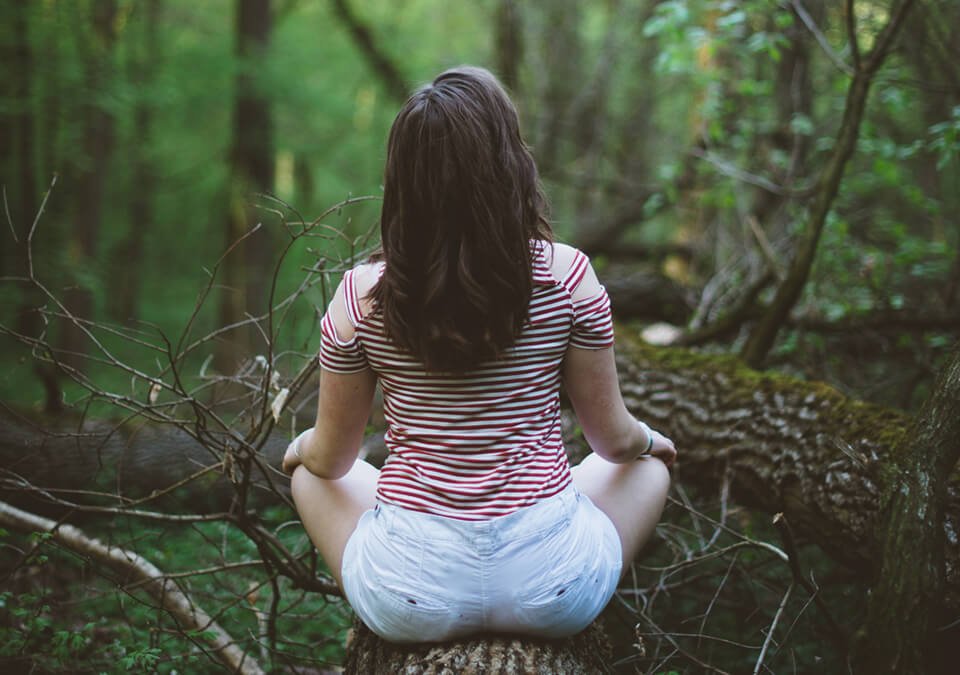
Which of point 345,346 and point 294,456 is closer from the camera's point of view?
point 345,346

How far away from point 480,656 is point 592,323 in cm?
84

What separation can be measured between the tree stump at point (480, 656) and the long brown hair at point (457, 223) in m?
0.70

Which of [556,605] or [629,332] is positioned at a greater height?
[556,605]

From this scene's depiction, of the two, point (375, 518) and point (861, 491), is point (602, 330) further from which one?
point (861, 491)

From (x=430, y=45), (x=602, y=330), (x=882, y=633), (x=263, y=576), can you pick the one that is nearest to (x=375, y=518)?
(x=602, y=330)

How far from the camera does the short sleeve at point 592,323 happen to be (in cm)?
176

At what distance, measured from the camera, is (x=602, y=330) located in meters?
1.79

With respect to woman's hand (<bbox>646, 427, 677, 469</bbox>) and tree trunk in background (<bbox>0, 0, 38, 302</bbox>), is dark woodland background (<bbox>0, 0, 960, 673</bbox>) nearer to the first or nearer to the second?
tree trunk in background (<bbox>0, 0, 38, 302</bbox>)

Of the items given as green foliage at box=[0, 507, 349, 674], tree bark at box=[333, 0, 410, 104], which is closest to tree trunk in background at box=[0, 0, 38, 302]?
green foliage at box=[0, 507, 349, 674]

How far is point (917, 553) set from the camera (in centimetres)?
185

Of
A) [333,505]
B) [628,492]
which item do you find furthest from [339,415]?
[628,492]

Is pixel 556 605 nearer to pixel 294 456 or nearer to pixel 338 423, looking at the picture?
pixel 338 423

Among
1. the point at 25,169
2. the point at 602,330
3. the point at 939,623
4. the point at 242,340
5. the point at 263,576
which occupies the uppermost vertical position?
the point at 602,330

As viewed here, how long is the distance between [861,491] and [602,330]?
1204 millimetres
